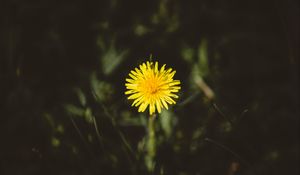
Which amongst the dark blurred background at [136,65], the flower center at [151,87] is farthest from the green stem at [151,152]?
the flower center at [151,87]

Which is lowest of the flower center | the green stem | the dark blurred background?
the green stem

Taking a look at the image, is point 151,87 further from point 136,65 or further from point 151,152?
point 136,65

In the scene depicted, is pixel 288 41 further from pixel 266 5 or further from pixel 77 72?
pixel 77 72

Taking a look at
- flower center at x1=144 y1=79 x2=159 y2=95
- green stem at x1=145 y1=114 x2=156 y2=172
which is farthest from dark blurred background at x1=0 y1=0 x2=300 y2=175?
flower center at x1=144 y1=79 x2=159 y2=95

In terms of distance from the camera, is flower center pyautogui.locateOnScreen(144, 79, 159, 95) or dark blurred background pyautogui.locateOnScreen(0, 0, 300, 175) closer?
flower center pyautogui.locateOnScreen(144, 79, 159, 95)

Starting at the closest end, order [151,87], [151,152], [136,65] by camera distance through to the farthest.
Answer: [151,87]
[151,152]
[136,65]

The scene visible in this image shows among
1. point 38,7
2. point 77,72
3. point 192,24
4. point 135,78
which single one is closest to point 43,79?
point 77,72

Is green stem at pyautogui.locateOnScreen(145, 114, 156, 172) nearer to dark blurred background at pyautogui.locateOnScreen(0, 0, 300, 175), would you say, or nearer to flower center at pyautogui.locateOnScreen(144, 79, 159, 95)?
dark blurred background at pyautogui.locateOnScreen(0, 0, 300, 175)

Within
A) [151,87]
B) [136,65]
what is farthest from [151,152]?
[136,65]

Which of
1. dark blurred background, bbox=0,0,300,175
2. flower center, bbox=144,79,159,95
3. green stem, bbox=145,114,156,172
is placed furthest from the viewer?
dark blurred background, bbox=0,0,300,175
